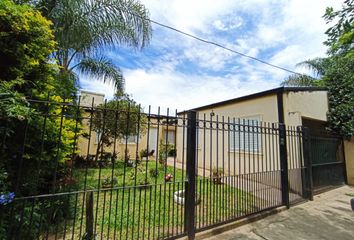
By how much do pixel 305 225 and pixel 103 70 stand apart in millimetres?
7808

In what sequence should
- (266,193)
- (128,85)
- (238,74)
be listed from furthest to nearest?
1. (238,74)
2. (128,85)
3. (266,193)

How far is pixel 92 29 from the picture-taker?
626cm

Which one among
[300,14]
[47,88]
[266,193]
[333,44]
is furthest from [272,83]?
[47,88]

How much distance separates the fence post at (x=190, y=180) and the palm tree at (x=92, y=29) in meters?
4.05

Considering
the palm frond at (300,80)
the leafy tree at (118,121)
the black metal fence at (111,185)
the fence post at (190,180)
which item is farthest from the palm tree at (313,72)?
the fence post at (190,180)

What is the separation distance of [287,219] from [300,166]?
228cm

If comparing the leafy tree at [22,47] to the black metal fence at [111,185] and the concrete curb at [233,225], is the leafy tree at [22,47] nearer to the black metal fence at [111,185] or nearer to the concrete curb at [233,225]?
the black metal fence at [111,185]

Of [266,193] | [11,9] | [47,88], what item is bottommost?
[266,193]

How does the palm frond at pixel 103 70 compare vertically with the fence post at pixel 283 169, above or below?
above

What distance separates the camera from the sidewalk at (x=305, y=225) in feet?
12.8

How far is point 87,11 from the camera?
6078mm

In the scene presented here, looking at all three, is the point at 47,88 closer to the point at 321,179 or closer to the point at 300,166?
the point at 300,166

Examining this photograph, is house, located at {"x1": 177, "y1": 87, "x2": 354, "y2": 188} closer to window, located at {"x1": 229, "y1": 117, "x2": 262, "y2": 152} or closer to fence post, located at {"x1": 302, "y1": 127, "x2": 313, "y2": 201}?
window, located at {"x1": 229, "y1": 117, "x2": 262, "y2": 152}

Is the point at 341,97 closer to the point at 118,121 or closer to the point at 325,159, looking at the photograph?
the point at 325,159
